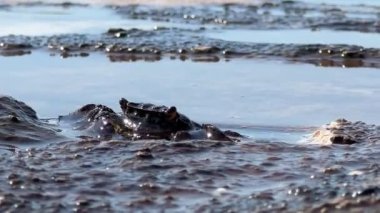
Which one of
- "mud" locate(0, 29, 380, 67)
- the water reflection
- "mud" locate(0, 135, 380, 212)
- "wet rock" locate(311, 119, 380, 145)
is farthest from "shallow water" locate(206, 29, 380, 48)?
"mud" locate(0, 135, 380, 212)

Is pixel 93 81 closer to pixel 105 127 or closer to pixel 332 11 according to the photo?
pixel 105 127

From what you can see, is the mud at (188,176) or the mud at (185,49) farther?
the mud at (185,49)

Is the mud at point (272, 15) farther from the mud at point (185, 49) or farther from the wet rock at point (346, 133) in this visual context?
the wet rock at point (346, 133)

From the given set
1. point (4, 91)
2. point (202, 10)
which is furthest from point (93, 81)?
point (202, 10)

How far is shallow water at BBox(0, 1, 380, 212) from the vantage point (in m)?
3.43

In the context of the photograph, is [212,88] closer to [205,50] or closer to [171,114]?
[171,114]

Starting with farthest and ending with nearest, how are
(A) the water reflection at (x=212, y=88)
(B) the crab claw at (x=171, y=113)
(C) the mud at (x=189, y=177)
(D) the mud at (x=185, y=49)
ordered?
1. (D) the mud at (x=185, y=49)
2. (A) the water reflection at (x=212, y=88)
3. (B) the crab claw at (x=171, y=113)
4. (C) the mud at (x=189, y=177)

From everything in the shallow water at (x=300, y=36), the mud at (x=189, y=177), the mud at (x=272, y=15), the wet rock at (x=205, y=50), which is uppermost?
the mud at (x=272, y=15)

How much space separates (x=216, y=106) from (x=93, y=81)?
1.37 metres

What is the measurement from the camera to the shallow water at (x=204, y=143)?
11.3 ft

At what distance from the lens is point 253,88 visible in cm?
678

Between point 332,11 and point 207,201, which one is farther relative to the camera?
point 332,11

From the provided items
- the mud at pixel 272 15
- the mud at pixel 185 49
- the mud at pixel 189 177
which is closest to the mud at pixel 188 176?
the mud at pixel 189 177

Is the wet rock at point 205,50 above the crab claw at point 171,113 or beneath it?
above
